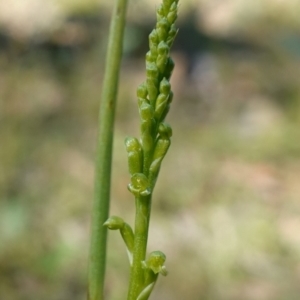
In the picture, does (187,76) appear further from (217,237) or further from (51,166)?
(217,237)

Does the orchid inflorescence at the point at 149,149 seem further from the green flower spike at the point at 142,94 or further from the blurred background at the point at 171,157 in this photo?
the blurred background at the point at 171,157

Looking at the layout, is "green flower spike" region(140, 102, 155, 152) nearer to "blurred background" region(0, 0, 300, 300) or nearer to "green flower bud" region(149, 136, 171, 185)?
"green flower bud" region(149, 136, 171, 185)

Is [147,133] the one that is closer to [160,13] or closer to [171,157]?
[160,13]

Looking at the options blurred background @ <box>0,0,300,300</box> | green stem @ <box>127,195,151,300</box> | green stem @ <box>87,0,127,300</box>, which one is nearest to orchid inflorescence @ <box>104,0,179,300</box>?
green stem @ <box>127,195,151,300</box>

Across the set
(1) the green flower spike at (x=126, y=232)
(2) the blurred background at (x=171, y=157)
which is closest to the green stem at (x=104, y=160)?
(1) the green flower spike at (x=126, y=232)

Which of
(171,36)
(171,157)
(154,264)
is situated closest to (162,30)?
(171,36)

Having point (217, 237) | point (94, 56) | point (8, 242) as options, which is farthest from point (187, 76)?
point (8, 242)
